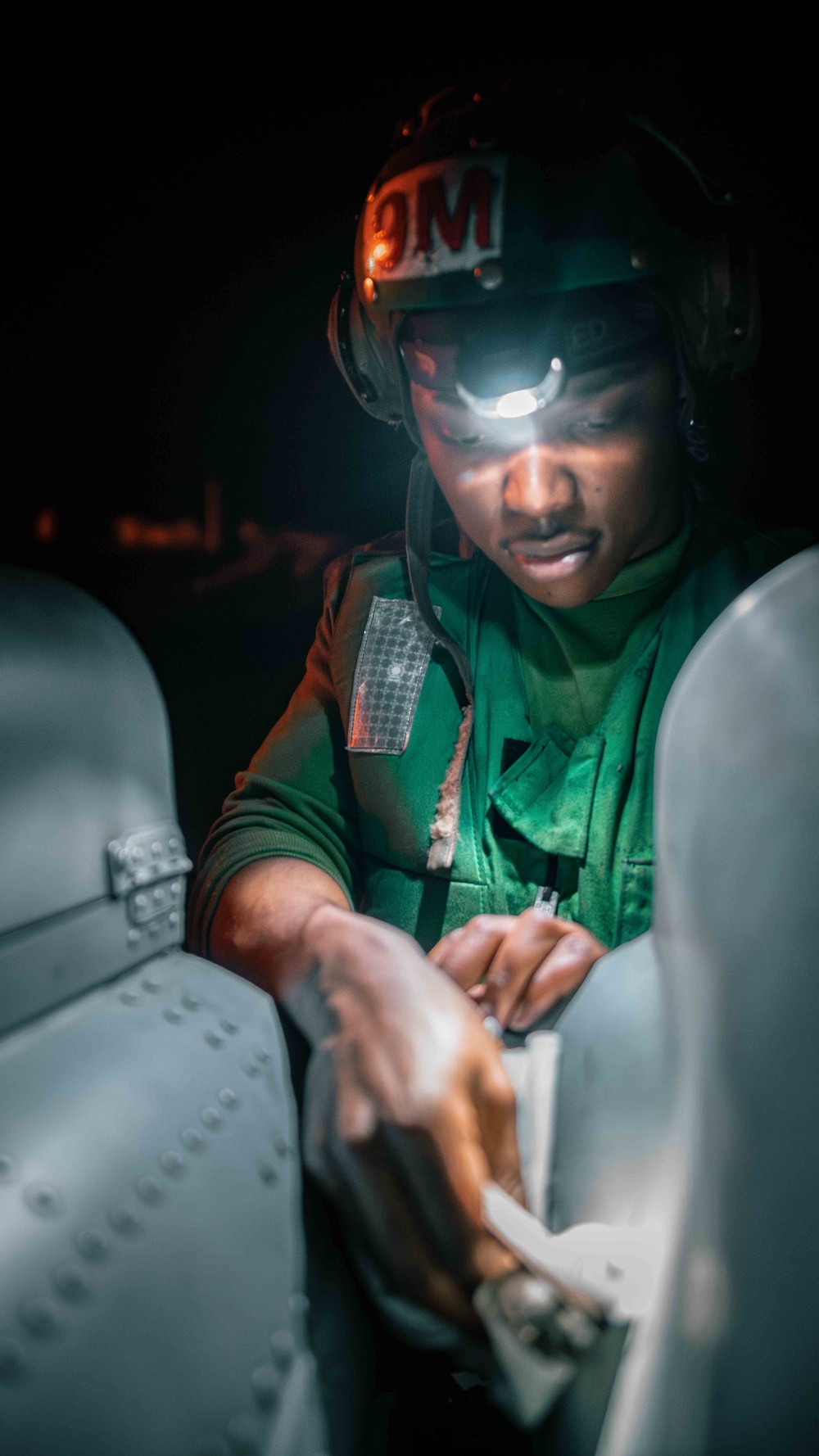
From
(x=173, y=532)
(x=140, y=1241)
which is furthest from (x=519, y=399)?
(x=140, y=1241)

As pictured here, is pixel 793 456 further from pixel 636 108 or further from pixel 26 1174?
pixel 26 1174

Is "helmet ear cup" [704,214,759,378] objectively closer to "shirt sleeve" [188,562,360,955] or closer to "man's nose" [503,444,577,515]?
"man's nose" [503,444,577,515]

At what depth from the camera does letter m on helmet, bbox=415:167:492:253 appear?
71 cm

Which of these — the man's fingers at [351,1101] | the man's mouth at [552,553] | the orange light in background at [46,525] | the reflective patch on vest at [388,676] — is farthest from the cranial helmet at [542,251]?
the man's fingers at [351,1101]

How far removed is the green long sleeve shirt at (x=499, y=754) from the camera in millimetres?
859

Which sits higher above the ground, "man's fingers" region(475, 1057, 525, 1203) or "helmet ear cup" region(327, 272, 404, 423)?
"helmet ear cup" region(327, 272, 404, 423)

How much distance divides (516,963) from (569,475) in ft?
1.44

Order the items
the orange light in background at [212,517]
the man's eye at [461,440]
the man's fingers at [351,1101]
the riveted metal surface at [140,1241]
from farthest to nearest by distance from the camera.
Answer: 1. the orange light in background at [212,517]
2. the man's eye at [461,440]
3. the man's fingers at [351,1101]
4. the riveted metal surface at [140,1241]

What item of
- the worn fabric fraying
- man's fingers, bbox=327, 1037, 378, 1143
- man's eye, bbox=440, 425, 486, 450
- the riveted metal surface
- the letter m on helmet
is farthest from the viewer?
the worn fabric fraying

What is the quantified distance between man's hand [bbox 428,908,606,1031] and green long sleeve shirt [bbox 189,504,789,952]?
102 millimetres

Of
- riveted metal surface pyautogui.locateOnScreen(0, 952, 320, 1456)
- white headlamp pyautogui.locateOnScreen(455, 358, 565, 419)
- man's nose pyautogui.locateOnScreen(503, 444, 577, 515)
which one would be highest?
white headlamp pyautogui.locateOnScreen(455, 358, 565, 419)

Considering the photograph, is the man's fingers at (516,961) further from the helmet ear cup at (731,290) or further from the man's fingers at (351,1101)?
the helmet ear cup at (731,290)

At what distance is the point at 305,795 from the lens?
39.2 inches

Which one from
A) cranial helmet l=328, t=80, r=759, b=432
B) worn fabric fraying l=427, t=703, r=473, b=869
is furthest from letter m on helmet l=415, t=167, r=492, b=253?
worn fabric fraying l=427, t=703, r=473, b=869
